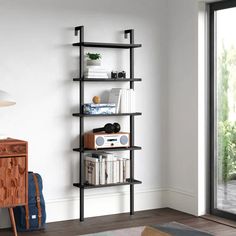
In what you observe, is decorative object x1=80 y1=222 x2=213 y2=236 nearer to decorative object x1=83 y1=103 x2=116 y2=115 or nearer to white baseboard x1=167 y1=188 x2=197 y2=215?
white baseboard x1=167 y1=188 x2=197 y2=215

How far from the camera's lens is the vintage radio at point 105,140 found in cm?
516

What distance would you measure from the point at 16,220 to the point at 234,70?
101 inches

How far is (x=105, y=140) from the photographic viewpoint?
5.22 meters

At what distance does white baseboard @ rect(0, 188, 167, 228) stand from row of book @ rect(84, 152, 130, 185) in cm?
25

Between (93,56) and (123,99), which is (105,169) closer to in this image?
(123,99)

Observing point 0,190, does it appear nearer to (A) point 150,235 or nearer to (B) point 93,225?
(B) point 93,225

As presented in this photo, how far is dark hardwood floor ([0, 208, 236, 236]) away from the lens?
15.7 ft

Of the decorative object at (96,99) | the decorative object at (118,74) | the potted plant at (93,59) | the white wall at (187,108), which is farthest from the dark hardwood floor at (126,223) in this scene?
the potted plant at (93,59)

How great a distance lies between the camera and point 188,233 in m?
4.72

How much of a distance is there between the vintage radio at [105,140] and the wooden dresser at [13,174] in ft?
2.93

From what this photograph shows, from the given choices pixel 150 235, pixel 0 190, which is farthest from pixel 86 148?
pixel 150 235

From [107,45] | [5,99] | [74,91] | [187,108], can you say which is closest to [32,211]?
[5,99]

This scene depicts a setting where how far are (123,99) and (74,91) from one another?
508mm

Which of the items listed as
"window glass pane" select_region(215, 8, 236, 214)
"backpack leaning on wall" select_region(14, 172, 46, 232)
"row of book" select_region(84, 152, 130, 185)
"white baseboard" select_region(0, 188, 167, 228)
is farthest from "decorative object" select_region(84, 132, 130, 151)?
"window glass pane" select_region(215, 8, 236, 214)
